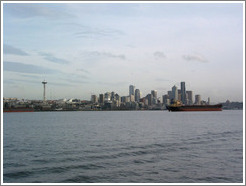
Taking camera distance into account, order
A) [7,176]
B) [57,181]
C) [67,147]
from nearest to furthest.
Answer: [57,181], [7,176], [67,147]

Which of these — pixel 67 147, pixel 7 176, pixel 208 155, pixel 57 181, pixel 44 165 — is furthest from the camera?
pixel 67 147

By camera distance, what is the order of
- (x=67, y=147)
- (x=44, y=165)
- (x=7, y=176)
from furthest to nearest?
(x=67, y=147) → (x=44, y=165) → (x=7, y=176)

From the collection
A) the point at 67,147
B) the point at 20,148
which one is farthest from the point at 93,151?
the point at 20,148

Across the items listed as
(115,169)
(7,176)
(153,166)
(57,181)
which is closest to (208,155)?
(153,166)

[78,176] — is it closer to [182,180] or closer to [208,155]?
[182,180]

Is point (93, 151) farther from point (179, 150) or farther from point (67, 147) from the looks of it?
point (179, 150)

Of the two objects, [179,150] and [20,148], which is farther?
[20,148]

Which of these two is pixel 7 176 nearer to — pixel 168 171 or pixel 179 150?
pixel 168 171

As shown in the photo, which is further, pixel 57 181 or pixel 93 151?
pixel 93 151

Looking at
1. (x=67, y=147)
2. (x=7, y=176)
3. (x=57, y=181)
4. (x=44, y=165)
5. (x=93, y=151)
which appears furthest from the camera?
(x=67, y=147)
